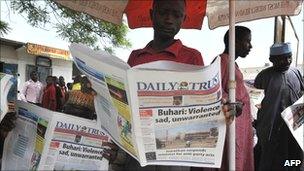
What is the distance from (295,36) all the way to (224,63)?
3.96m

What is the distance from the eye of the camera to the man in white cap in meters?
4.28

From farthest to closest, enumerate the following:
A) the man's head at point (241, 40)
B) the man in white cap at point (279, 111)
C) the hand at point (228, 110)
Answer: the man in white cap at point (279, 111), the man's head at point (241, 40), the hand at point (228, 110)

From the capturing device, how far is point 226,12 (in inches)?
111

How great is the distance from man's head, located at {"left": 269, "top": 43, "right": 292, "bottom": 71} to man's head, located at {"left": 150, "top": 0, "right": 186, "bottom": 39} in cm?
240

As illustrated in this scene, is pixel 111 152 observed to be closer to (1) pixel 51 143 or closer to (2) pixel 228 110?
(1) pixel 51 143

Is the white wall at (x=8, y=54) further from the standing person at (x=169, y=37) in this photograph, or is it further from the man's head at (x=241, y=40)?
the standing person at (x=169, y=37)

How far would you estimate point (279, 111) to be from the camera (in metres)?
4.27

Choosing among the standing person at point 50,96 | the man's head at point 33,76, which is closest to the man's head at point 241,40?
the standing person at point 50,96

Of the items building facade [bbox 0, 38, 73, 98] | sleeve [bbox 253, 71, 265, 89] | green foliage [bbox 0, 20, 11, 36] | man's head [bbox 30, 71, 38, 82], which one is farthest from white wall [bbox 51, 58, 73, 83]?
sleeve [bbox 253, 71, 265, 89]

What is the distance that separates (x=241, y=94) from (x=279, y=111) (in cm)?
186

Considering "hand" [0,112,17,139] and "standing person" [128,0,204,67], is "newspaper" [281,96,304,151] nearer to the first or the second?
"standing person" [128,0,204,67]

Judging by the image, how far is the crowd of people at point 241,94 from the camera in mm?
2174

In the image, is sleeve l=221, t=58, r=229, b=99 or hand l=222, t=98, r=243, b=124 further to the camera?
sleeve l=221, t=58, r=229, b=99

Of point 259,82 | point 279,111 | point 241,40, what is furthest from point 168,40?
point 259,82
